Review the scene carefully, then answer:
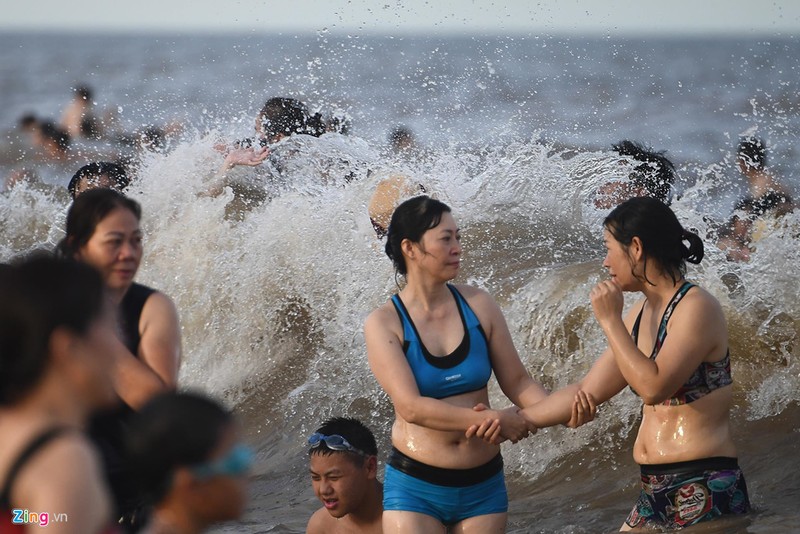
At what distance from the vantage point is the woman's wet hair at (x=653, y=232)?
446 cm

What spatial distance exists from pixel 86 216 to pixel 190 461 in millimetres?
1759

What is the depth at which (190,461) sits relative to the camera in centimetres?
239

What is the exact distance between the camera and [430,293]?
4582 millimetres

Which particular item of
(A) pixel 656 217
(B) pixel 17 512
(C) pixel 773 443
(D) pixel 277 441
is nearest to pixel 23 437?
(B) pixel 17 512

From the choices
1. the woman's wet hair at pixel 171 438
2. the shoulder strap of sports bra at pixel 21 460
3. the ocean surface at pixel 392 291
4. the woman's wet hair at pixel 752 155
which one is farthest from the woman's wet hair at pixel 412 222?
the woman's wet hair at pixel 752 155

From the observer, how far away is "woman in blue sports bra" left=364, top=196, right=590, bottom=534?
4.32m

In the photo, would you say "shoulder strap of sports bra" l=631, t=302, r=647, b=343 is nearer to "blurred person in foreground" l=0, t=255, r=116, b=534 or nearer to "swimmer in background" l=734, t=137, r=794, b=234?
"blurred person in foreground" l=0, t=255, r=116, b=534

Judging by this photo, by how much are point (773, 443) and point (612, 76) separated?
133ft

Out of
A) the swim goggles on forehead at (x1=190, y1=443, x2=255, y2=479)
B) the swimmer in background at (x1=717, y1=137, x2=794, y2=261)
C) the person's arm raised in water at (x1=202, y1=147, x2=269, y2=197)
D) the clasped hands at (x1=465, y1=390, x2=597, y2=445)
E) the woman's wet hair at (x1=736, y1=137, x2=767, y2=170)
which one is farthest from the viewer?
the woman's wet hair at (x1=736, y1=137, x2=767, y2=170)

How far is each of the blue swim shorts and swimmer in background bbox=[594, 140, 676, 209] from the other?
467 cm

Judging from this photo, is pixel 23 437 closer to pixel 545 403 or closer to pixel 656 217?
pixel 545 403

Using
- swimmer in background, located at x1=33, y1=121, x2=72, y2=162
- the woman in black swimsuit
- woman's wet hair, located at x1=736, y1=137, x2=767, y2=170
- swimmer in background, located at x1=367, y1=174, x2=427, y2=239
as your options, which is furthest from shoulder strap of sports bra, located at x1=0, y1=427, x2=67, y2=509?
swimmer in background, located at x1=33, y1=121, x2=72, y2=162

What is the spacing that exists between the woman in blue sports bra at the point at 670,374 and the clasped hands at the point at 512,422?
0.04 m

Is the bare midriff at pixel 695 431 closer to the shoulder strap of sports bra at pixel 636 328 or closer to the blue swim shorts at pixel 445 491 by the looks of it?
the shoulder strap of sports bra at pixel 636 328
